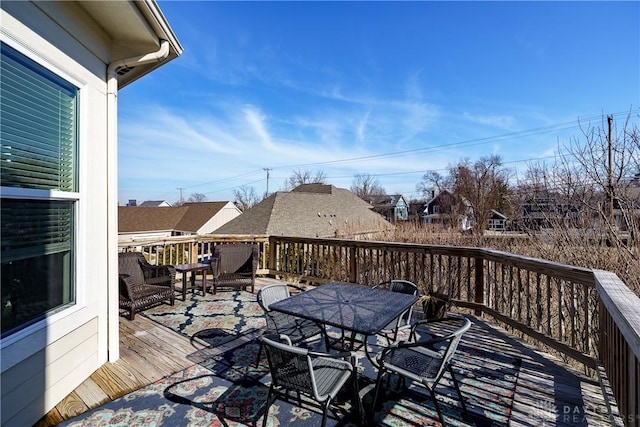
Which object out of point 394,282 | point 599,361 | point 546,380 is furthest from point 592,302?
point 394,282

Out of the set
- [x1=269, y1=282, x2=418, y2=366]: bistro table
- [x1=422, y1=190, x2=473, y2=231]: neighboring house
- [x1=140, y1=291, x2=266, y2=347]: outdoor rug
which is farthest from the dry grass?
[x1=140, y1=291, x2=266, y2=347]: outdoor rug

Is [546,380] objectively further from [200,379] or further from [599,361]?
[200,379]

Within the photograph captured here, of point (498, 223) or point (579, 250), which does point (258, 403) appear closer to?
point (579, 250)

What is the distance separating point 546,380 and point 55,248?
4.30 meters

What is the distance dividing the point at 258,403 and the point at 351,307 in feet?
3.47

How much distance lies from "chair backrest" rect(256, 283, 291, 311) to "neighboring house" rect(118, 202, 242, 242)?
68.2 feet

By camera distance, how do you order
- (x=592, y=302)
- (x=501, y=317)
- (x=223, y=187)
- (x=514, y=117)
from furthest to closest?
(x=223, y=187)
(x=514, y=117)
(x=592, y=302)
(x=501, y=317)

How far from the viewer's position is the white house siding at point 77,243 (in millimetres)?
1893

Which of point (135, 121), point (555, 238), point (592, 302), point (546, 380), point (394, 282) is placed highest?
point (135, 121)

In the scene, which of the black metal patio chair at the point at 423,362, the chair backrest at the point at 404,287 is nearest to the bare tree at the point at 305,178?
the chair backrest at the point at 404,287

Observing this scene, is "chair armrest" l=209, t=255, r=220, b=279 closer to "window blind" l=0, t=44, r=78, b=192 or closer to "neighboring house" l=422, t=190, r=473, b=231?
"window blind" l=0, t=44, r=78, b=192

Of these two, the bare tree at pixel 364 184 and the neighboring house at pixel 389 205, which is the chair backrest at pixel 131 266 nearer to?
the neighboring house at pixel 389 205

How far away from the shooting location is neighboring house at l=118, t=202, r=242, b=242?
22641 millimetres

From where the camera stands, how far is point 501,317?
3793 millimetres
